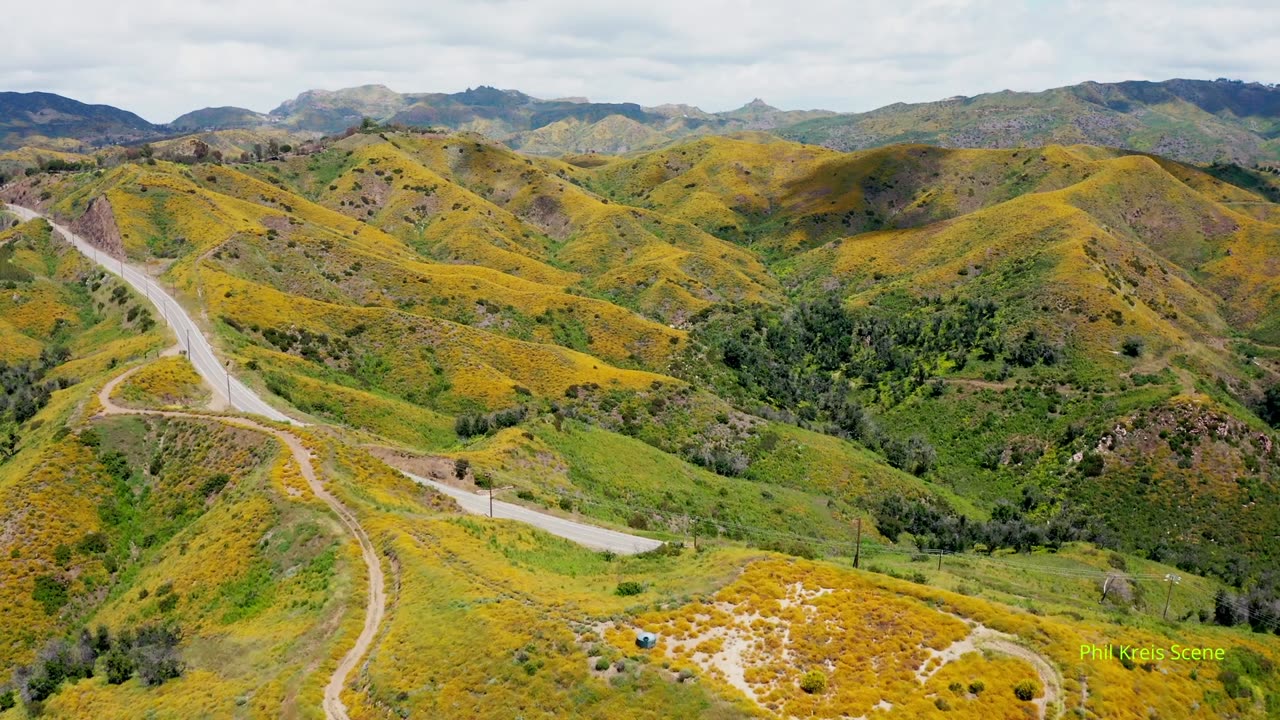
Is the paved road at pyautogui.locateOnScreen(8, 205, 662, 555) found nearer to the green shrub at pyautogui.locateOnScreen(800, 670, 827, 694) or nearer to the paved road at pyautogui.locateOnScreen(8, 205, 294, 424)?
the paved road at pyautogui.locateOnScreen(8, 205, 294, 424)

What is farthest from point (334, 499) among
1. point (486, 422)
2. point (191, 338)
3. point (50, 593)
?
point (191, 338)

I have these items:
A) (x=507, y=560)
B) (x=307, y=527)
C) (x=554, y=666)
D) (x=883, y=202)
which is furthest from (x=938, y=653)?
(x=883, y=202)

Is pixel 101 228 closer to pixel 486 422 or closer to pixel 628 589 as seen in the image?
pixel 486 422

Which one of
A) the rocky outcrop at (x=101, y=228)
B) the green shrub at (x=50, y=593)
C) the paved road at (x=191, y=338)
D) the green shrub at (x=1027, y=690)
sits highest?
the rocky outcrop at (x=101, y=228)

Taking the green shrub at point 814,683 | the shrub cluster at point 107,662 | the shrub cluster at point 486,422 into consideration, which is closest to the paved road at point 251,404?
the shrub cluster at point 486,422

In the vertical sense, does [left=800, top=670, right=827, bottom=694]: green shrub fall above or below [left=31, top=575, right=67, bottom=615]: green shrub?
above

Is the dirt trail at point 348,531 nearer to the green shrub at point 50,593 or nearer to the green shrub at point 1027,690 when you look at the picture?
the green shrub at point 50,593

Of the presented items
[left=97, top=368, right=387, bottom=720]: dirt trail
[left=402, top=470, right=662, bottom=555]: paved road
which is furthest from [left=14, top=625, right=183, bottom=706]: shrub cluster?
[left=402, top=470, right=662, bottom=555]: paved road
